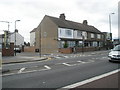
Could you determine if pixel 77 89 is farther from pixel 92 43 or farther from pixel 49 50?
pixel 92 43

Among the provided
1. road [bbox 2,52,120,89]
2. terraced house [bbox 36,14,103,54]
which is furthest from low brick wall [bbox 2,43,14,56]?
road [bbox 2,52,120,89]

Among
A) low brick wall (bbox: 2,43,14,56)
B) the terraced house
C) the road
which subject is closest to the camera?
the road

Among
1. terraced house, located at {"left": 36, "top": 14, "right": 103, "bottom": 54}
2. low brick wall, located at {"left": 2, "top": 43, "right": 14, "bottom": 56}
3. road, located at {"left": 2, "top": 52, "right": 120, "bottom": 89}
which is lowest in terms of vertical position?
road, located at {"left": 2, "top": 52, "right": 120, "bottom": 89}

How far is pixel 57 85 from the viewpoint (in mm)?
7531

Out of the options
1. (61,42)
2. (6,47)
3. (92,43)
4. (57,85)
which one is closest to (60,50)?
(61,42)

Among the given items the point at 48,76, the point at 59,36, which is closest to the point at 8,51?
the point at 59,36

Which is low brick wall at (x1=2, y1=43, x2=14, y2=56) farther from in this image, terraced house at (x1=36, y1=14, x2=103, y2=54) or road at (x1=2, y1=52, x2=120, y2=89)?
road at (x1=2, y1=52, x2=120, y2=89)

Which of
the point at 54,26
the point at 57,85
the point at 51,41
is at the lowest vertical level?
the point at 57,85

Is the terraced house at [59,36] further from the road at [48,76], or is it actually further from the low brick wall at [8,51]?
the road at [48,76]

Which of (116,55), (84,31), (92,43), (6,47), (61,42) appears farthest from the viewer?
(92,43)

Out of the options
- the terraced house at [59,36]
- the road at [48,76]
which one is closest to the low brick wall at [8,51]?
the terraced house at [59,36]

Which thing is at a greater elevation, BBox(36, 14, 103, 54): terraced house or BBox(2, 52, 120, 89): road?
BBox(36, 14, 103, 54): terraced house

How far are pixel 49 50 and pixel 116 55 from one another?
112ft

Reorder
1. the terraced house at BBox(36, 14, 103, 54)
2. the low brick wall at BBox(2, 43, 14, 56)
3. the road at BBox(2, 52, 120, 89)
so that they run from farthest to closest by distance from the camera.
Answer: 1. the terraced house at BBox(36, 14, 103, 54)
2. the low brick wall at BBox(2, 43, 14, 56)
3. the road at BBox(2, 52, 120, 89)
